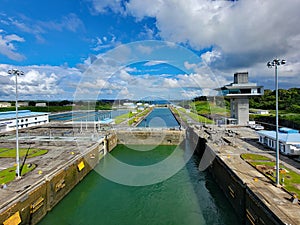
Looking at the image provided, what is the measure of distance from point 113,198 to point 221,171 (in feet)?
25.1

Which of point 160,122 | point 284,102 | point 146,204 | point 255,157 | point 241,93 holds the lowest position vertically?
point 146,204

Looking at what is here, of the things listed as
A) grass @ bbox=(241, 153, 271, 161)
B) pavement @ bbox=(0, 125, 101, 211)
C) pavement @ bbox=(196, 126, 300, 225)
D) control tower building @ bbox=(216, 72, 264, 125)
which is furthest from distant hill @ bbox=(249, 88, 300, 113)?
pavement @ bbox=(0, 125, 101, 211)

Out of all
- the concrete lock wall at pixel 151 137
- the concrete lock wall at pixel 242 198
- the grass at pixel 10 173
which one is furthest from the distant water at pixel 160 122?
the grass at pixel 10 173

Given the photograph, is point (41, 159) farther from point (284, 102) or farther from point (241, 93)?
point (284, 102)

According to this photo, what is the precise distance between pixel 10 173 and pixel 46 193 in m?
3.04

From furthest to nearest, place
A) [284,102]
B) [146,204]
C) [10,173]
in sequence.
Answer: [284,102]
[146,204]
[10,173]

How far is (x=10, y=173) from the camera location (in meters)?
11.7

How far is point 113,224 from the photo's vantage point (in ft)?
32.5

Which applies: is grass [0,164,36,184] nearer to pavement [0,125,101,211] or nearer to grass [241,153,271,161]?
pavement [0,125,101,211]

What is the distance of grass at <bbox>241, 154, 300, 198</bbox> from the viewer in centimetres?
942

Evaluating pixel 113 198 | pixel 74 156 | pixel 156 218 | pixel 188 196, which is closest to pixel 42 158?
pixel 74 156

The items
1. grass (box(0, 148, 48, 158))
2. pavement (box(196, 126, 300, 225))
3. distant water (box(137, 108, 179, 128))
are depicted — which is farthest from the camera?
→ distant water (box(137, 108, 179, 128))

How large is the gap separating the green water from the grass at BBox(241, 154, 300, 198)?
2980 millimetres

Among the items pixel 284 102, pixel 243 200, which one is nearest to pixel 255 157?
pixel 243 200
